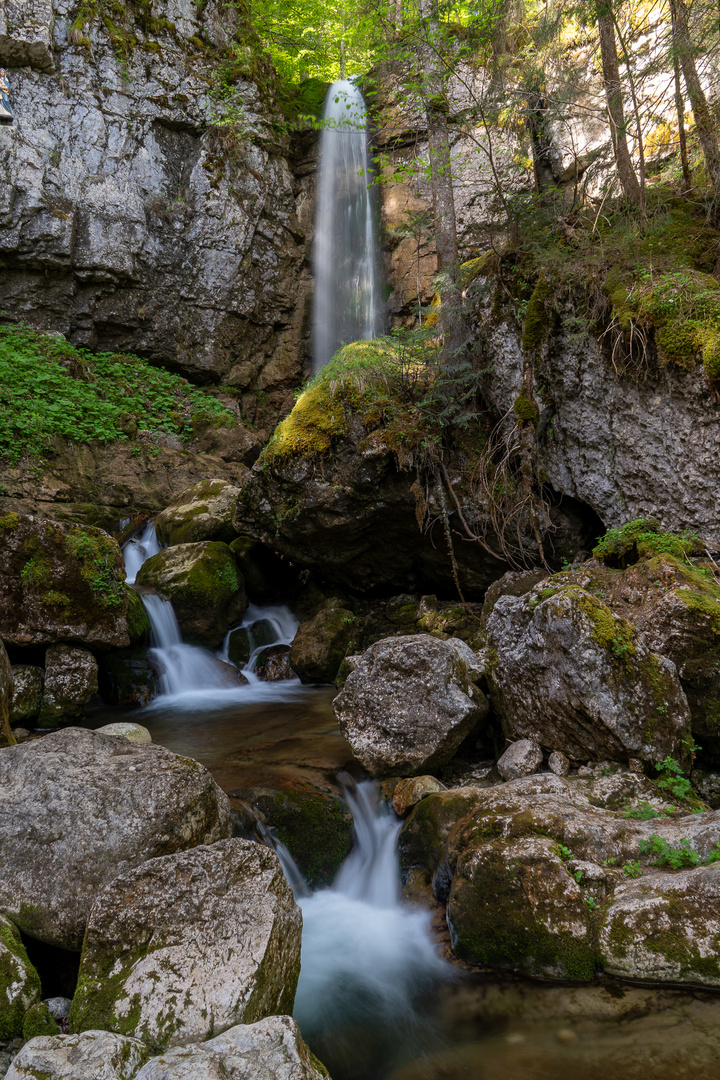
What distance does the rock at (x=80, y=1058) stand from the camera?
2.21 metres

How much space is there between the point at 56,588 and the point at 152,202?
10880 mm

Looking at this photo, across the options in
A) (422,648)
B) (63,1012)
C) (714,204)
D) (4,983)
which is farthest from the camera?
(714,204)

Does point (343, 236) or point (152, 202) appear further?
point (343, 236)

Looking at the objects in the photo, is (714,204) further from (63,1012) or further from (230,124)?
(230,124)

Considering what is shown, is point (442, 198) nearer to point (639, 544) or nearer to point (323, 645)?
point (639, 544)

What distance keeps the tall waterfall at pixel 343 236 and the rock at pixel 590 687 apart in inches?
430

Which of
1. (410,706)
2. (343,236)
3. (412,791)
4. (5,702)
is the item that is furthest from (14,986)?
(343,236)

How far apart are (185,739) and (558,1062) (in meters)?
4.80

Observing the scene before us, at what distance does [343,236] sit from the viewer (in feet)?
49.1

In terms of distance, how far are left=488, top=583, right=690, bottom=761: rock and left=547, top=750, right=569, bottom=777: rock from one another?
55 mm

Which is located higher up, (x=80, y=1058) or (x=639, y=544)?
(x=639, y=544)

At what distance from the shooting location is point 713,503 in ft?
17.9

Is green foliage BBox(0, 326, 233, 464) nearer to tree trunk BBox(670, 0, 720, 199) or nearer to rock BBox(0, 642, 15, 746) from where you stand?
rock BBox(0, 642, 15, 746)

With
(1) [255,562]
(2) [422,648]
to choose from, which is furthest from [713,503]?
(1) [255,562]
